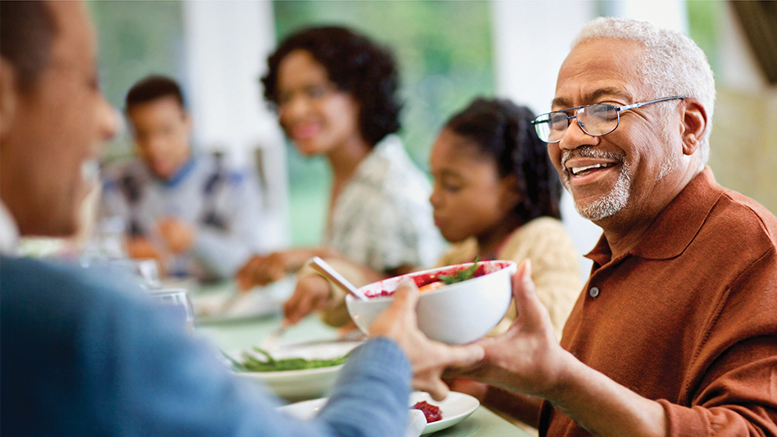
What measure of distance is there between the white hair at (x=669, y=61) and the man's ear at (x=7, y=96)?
80 centimetres

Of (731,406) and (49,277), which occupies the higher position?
(49,277)

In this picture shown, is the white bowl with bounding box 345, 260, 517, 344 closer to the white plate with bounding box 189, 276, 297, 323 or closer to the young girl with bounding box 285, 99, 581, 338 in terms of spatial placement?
the young girl with bounding box 285, 99, 581, 338

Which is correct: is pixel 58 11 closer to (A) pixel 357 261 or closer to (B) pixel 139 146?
(A) pixel 357 261

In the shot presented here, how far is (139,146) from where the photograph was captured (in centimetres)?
365

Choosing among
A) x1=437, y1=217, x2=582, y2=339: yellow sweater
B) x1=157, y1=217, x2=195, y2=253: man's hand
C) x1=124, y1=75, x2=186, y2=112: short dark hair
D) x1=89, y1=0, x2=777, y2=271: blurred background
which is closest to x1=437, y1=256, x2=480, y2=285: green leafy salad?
x1=437, y1=217, x2=582, y2=339: yellow sweater

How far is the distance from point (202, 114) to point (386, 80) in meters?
2.58

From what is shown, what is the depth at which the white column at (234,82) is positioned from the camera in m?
4.89

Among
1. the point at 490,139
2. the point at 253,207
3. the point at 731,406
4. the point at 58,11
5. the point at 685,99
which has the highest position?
the point at 58,11

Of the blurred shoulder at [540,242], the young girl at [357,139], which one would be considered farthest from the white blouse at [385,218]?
the blurred shoulder at [540,242]

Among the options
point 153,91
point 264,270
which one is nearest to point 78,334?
point 264,270

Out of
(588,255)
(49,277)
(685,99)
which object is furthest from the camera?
(588,255)

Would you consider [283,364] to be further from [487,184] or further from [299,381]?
[487,184]

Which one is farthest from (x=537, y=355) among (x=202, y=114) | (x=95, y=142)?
(x=202, y=114)

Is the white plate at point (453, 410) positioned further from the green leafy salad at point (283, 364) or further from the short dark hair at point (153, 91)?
the short dark hair at point (153, 91)
